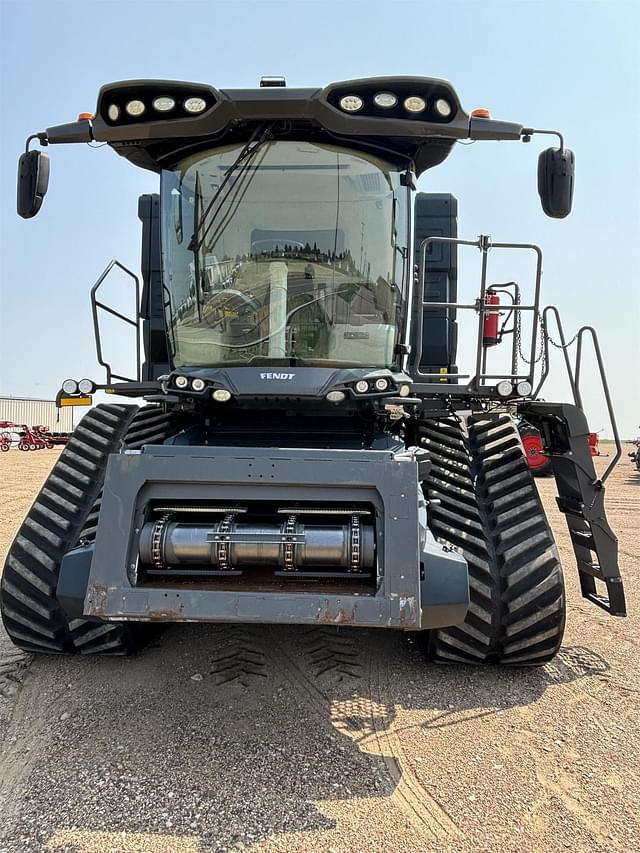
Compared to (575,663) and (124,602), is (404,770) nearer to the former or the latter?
(124,602)

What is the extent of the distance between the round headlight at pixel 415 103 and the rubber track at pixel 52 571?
2.90m

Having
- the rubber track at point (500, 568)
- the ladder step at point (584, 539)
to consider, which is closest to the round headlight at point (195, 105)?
the rubber track at point (500, 568)

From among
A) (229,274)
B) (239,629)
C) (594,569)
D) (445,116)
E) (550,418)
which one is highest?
(445,116)


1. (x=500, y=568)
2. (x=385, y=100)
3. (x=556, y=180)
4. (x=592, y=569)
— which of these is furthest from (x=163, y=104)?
(x=592, y=569)

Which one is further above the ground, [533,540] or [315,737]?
[533,540]

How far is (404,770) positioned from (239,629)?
6.35ft

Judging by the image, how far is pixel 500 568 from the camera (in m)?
3.66

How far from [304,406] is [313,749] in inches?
69.1

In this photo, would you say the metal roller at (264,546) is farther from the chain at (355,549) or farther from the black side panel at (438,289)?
the black side panel at (438,289)

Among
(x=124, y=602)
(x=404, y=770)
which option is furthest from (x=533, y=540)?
(x=124, y=602)

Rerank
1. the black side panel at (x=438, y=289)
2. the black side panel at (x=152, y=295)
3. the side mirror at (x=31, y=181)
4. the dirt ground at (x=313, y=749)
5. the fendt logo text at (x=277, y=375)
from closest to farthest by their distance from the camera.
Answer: the dirt ground at (x=313, y=749)
the fendt logo text at (x=277, y=375)
the side mirror at (x=31, y=181)
the black side panel at (x=152, y=295)
the black side panel at (x=438, y=289)

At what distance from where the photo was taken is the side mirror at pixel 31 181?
3875mm

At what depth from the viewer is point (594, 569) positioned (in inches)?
163

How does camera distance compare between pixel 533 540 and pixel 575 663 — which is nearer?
pixel 533 540
